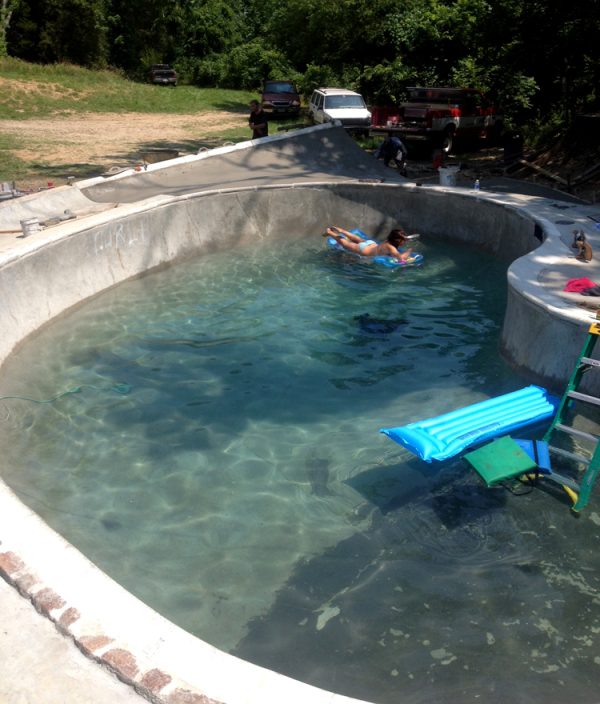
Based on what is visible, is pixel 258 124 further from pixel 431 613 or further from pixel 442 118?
pixel 431 613

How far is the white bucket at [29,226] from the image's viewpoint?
1115 centimetres

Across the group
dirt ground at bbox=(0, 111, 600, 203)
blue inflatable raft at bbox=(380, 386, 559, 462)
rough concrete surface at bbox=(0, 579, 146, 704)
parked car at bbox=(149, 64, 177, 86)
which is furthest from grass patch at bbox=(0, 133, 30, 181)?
parked car at bbox=(149, 64, 177, 86)

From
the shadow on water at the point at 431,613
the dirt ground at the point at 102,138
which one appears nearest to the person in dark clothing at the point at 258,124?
the dirt ground at the point at 102,138

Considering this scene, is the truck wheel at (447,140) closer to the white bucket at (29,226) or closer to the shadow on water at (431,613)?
the white bucket at (29,226)

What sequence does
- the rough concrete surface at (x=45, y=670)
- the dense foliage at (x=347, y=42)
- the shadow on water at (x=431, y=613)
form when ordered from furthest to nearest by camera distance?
the dense foliage at (x=347, y=42) → the shadow on water at (x=431, y=613) → the rough concrete surface at (x=45, y=670)

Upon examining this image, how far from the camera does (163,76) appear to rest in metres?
40.5

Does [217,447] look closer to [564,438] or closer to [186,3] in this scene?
[564,438]

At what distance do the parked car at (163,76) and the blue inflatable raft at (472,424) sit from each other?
1520 inches

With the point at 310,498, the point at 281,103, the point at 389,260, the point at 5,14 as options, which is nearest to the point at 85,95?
the point at 281,103

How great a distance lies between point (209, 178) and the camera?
52.7 ft

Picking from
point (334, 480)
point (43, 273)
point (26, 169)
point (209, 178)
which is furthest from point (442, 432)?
point (26, 169)

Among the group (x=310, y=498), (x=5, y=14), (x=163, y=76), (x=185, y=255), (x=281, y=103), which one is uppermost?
(x=5, y=14)

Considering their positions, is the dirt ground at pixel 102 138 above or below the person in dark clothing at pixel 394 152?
below

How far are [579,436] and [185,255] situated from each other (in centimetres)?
938
